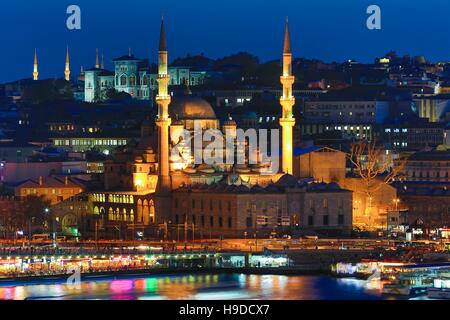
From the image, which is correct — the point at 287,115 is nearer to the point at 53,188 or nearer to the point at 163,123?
the point at 163,123

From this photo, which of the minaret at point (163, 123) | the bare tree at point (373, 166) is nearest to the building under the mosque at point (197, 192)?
the minaret at point (163, 123)

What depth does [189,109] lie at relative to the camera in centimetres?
3838

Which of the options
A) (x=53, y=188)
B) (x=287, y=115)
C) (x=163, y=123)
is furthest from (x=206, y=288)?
(x=53, y=188)

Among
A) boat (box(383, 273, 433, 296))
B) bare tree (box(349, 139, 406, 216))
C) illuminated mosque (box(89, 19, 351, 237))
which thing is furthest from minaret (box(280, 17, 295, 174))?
boat (box(383, 273, 433, 296))

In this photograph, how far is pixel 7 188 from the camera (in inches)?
1551

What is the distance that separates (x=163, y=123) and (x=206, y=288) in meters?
8.54

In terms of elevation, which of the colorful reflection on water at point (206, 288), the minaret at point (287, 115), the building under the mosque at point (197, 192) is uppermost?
the minaret at point (287, 115)

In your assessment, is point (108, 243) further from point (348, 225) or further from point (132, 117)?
point (132, 117)

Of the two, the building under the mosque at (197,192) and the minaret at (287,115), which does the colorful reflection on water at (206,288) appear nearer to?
Result: the building under the mosque at (197,192)

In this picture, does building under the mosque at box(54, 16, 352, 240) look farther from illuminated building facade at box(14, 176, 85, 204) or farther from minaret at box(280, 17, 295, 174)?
illuminated building facade at box(14, 176, 85, 204)

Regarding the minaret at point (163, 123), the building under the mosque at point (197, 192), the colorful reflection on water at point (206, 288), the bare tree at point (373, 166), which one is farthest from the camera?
the bare tree at point (373, 166)

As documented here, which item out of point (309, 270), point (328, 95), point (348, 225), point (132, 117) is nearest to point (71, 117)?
point (132, 117)

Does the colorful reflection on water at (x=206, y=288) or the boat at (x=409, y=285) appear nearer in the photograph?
the colorful reflection on water at (x=206, y=288)

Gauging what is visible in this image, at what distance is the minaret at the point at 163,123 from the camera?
115 ft
